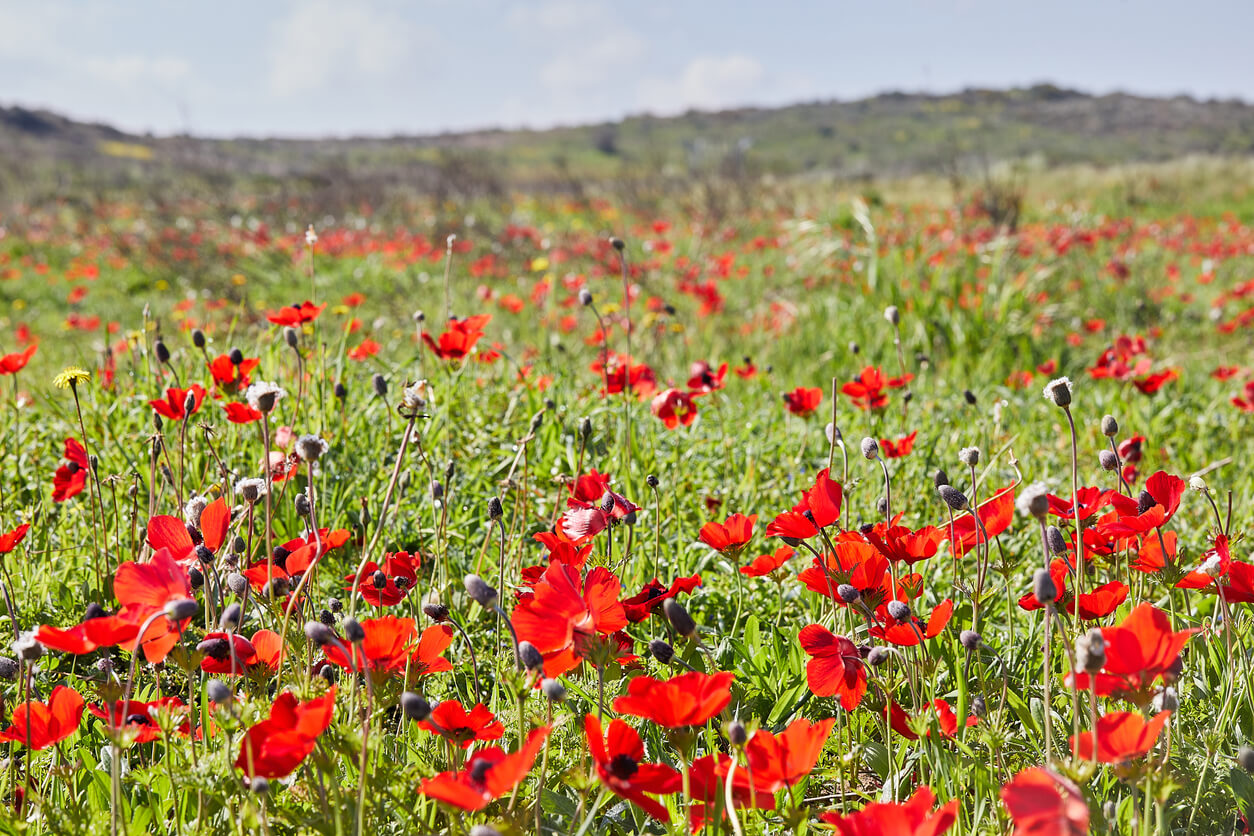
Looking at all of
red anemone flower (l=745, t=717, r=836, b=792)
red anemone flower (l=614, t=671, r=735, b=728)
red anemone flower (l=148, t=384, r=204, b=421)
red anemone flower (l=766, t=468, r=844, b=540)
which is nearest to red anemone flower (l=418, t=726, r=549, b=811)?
red anemone flower (l=614, t=671, r=735, b=728)

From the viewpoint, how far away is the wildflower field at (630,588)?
1007 mm

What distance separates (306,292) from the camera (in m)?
6.93

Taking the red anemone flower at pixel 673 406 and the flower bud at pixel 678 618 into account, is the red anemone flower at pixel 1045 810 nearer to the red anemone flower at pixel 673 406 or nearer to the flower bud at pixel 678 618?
the flower bud at pixel 678 618

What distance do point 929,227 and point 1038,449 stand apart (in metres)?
4.55

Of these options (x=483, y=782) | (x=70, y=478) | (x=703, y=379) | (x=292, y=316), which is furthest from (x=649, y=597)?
→ (x=70, y=478)

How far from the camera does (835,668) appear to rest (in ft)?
4.01

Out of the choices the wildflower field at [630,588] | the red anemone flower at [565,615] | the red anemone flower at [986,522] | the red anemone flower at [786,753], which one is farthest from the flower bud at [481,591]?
the red anemone flower at [986,522]

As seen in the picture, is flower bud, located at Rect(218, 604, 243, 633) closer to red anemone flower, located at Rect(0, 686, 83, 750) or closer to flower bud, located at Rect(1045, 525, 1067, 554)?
red anemone flower, located at Rect(0, 686, 83, 750)

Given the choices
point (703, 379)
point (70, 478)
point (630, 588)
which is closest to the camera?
point (630, 588)

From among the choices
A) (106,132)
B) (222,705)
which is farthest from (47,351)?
(106,132)

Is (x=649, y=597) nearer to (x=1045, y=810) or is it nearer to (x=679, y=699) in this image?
(x=679, y=699)

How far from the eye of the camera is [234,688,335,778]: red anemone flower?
0.90m

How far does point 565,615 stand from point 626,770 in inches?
8.4

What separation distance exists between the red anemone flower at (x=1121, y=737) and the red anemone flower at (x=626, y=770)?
0.43m
